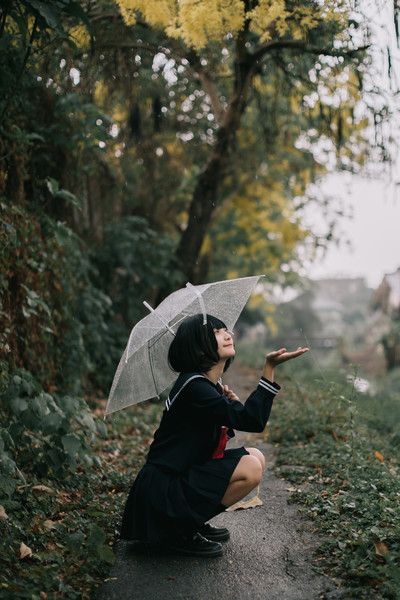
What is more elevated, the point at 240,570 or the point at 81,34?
the point at 81,34

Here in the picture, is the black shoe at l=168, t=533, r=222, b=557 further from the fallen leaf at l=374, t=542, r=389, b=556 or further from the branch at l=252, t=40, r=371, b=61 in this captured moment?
the branch at l=252, t=40, r=371, b=61

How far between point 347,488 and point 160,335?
6.01 feet

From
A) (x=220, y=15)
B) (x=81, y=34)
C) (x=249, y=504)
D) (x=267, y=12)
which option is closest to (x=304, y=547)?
(x=249, y=504)

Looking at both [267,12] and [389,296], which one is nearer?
[267,12]

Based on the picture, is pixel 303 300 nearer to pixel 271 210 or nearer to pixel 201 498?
pixel 271 210

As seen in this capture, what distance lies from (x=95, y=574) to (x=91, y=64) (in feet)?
18.2

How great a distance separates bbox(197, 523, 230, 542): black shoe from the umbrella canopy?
0.91 metres

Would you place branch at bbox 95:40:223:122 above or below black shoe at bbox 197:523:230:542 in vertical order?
above

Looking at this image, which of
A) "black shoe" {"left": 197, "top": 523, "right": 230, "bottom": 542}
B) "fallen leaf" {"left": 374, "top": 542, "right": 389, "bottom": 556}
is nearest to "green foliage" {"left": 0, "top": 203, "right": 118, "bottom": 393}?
"black shoe" {"left": 197, "top": 523, "right": 230, "bottom": 542}

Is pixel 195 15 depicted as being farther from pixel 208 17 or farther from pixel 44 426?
pixel 44 426

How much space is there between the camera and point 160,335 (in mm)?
3432

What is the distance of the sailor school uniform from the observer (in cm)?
296

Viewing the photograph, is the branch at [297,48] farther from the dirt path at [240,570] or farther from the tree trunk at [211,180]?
the dirt path at [240,570]

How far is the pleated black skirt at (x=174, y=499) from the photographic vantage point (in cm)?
303
